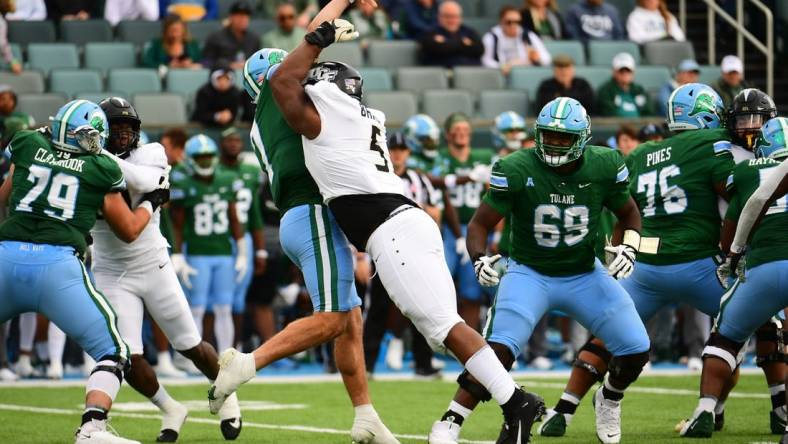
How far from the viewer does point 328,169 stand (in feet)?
21.2

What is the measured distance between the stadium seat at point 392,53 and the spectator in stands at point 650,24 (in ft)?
9.29

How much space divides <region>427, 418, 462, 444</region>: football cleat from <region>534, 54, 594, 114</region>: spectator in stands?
7828 millimetres

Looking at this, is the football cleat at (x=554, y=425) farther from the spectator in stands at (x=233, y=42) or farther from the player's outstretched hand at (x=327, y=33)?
the spectator in stands at (x=233, y=42)

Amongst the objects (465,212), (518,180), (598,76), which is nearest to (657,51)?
(598,76)

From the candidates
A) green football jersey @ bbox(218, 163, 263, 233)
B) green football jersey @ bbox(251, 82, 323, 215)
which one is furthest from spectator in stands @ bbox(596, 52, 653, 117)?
green football jersey @ bbox(251, 82, 323, 215)

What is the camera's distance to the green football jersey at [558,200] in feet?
23.3

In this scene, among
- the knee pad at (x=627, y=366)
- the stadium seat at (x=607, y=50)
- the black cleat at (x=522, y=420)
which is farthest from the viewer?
the stadium seat at (x=607, y=50)

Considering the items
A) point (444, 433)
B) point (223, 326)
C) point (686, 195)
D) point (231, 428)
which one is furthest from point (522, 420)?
point (223, 326)

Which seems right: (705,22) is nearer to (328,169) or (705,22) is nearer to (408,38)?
(408,38)

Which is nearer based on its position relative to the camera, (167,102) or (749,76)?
(167,102)

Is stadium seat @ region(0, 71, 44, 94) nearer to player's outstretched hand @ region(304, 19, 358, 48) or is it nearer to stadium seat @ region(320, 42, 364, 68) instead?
stadium seat @ region(320, 42, 364, 68)

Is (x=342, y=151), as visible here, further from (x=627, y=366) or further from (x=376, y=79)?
(x=376, y=79)

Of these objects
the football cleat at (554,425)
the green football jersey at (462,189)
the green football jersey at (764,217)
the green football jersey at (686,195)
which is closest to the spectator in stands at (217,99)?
the green football jersey at (462,189)

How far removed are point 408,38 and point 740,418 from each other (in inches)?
335
